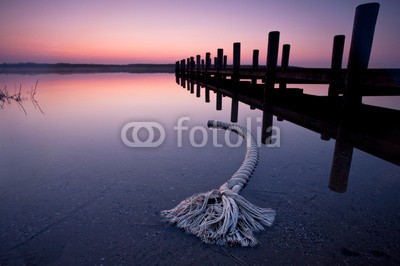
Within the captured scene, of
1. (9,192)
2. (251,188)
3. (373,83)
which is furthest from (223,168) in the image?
(9,192)

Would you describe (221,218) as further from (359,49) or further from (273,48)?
(273,48)

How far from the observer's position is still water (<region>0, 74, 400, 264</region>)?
2.69 m

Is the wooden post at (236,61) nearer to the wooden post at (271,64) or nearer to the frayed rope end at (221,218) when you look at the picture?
the wooden post at (271,64)

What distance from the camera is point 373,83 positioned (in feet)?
7.59

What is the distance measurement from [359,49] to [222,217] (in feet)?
7.19

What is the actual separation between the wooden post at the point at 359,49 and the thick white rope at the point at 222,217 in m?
1.58

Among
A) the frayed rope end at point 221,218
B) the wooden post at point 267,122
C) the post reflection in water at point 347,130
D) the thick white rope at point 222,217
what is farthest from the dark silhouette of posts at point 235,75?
the frayed rope end at point 221,218

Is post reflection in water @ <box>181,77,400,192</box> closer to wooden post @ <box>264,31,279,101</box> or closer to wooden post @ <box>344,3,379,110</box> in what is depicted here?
wooden post @ <box>344,3,379,110</box>

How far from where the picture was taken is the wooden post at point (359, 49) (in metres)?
2.35

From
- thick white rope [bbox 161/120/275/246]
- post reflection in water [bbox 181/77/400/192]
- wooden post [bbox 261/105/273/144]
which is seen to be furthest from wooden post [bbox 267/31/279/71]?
thick white rope [bbox 161/120/275/246]

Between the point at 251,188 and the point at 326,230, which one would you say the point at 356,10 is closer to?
the point at 326,230

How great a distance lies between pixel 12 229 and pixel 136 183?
1729 mm

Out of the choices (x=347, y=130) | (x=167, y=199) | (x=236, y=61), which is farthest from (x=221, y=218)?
(x=236, y=61)

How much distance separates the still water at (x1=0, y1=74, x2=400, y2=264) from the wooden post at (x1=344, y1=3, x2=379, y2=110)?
1.59 m
